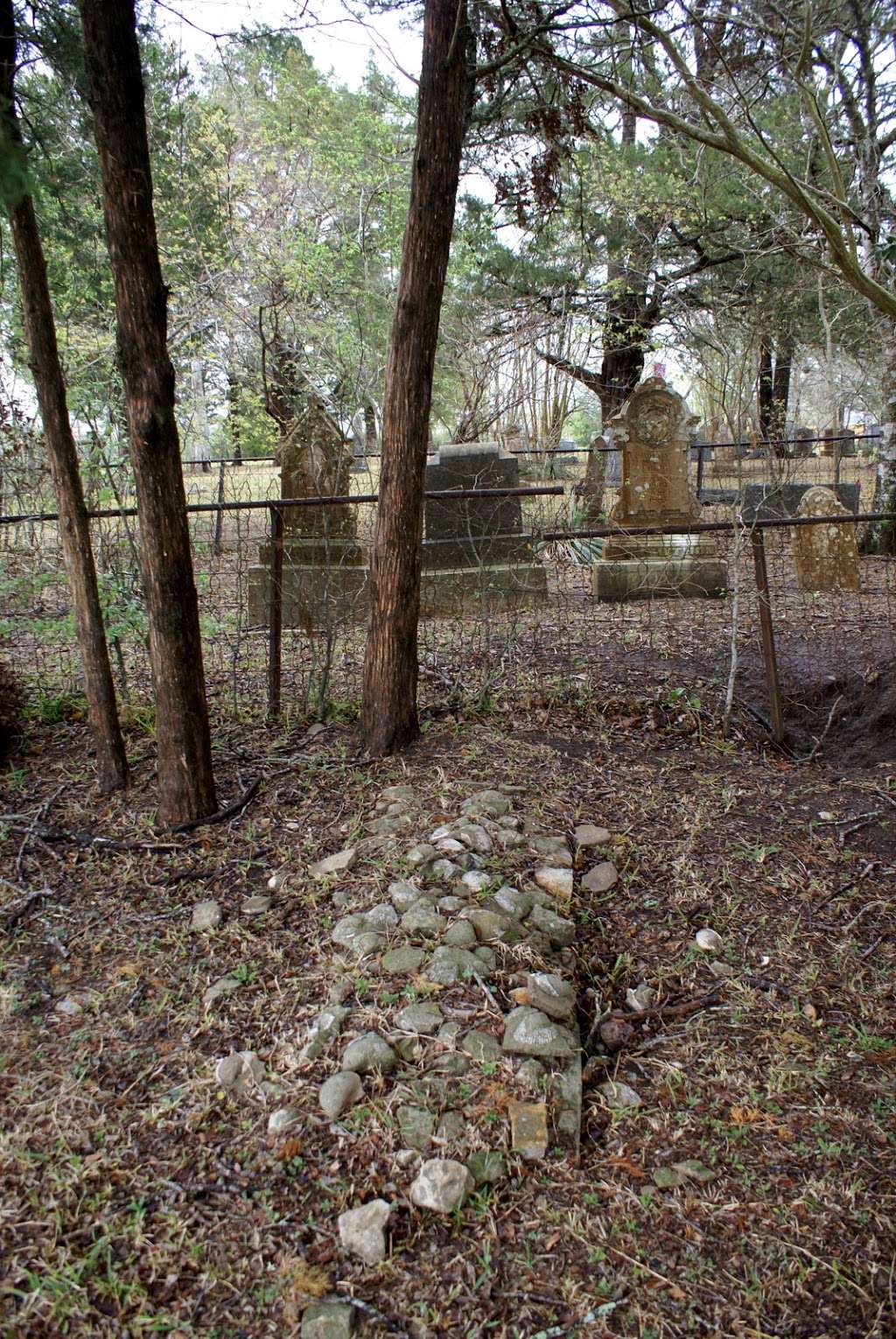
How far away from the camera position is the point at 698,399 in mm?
27641

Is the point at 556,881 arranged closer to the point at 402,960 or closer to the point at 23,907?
the point at 402,960

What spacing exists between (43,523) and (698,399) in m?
26.3

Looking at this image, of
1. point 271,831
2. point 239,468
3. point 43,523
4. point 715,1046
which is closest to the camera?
point 715,1046

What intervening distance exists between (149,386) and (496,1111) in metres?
2.97

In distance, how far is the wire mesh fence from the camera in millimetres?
5078

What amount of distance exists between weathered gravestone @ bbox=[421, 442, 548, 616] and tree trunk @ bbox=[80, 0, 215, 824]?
147 inches

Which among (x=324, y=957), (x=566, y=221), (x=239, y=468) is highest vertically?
(x=566, y=221)

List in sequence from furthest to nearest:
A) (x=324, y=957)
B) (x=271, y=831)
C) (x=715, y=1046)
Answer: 1. (x=271, y=831)
2. (x=324, y=957)
3. (x=715, y=1046)

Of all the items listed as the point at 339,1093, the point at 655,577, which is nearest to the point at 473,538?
the point at 655,577

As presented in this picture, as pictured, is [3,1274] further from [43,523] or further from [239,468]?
[239,468]

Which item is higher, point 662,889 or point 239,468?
point 239,468

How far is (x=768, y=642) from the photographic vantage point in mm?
4871

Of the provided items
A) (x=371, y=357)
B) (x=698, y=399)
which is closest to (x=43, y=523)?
(x=371, y=357)

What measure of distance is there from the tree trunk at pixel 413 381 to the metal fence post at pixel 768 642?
2096mm
